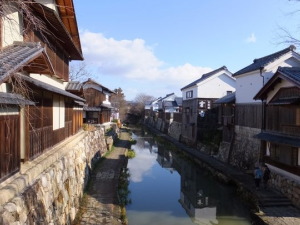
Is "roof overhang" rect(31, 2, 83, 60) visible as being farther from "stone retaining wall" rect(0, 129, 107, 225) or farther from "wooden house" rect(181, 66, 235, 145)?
"wooden house" rect(181, 66, 235, 145)

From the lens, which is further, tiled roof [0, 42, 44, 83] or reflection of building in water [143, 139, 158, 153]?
reflection of building in water [143, 139, 158, 153]

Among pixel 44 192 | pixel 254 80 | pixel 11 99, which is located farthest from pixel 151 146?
pixel 11 99

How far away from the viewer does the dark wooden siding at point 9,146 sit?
6.44 meters

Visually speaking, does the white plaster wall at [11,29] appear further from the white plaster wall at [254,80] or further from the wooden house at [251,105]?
the white plaster wall at [254,80]

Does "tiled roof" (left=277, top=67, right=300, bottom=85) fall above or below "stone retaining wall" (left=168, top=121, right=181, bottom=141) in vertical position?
above

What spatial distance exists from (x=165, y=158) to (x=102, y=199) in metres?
19.3

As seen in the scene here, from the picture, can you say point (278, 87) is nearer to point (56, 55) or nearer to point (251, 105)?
point (251, 105)

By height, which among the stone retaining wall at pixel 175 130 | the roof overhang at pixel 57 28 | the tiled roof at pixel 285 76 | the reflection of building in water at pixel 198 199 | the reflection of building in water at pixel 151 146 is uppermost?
the roof overhang at pixel 57 28

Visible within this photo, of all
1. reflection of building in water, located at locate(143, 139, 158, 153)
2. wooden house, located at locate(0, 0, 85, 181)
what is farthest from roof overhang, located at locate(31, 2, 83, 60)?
reflection of building in water, located at locate(143, 139, 158, 153)

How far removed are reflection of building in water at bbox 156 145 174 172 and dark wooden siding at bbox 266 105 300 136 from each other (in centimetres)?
1139

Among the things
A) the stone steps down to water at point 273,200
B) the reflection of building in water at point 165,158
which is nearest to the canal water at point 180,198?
the reflection of building in water at point 165,158

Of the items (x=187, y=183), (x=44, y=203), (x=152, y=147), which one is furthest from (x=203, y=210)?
(x=152, y=147)

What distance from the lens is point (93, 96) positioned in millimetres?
38781

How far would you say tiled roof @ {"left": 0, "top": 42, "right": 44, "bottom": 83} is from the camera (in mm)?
5348
